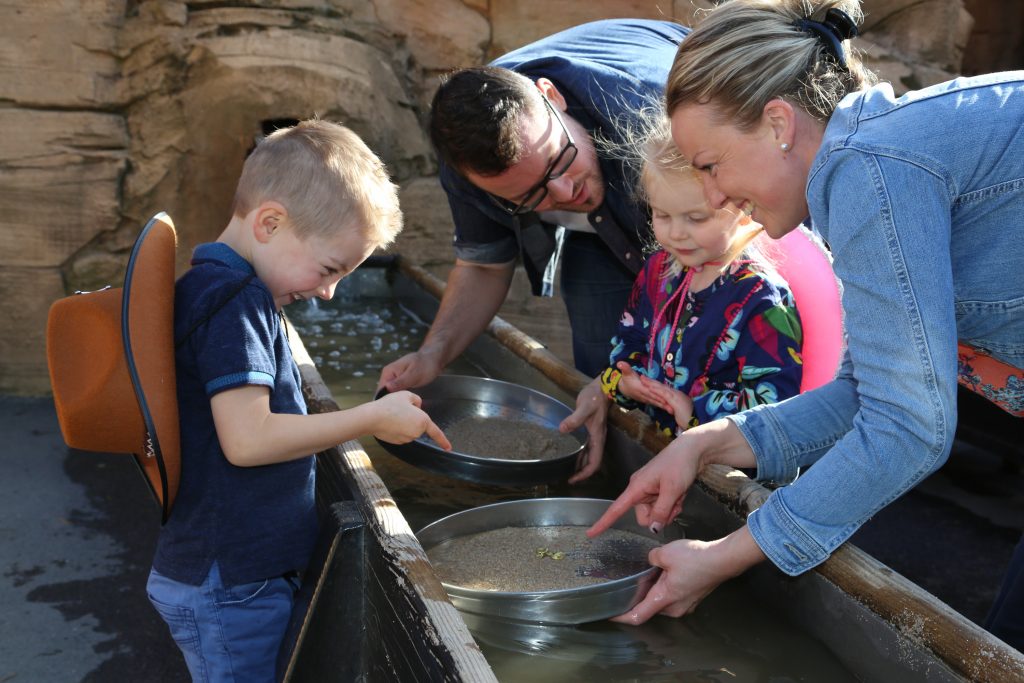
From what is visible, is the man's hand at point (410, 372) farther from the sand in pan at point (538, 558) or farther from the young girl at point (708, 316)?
the sand in pan at point (538, 558)

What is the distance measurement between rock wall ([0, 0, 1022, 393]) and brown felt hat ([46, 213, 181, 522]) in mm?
3602

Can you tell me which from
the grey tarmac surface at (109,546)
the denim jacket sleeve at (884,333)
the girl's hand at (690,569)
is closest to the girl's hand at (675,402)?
the girl's hand at (690,569)

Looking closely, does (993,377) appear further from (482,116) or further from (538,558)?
(482,116)

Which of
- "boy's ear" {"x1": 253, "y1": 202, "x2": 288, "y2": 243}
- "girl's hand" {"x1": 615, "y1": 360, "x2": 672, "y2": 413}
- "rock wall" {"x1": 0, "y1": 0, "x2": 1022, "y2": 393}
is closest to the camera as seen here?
"boy's ear" {"x1": 253, "y1": 202, "x2": 288, "y2": 243}

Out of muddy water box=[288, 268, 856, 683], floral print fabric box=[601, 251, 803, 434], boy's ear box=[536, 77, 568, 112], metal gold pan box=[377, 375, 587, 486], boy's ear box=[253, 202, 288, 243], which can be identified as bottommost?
metal gold pan box=[377, 375, 587, 486]

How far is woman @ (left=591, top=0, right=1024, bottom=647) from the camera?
1.20 metres

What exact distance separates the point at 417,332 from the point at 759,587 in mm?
2499

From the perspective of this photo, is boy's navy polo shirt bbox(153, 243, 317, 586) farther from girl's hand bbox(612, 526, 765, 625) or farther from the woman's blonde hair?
the woman's blonde hair

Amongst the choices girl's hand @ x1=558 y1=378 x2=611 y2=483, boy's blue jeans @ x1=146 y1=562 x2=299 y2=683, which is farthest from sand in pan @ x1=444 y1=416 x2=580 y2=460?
boy's blue jeans @ x1=146 y1=562 x2=299 y2=683

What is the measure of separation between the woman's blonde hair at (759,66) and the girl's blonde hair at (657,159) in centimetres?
46

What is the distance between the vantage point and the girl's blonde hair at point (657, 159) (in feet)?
6.63

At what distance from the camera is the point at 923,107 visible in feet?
4.08

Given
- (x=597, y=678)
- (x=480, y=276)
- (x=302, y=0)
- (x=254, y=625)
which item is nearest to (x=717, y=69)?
(x=597, y=678)

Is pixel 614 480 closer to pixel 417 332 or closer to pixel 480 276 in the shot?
pixel 480 276
